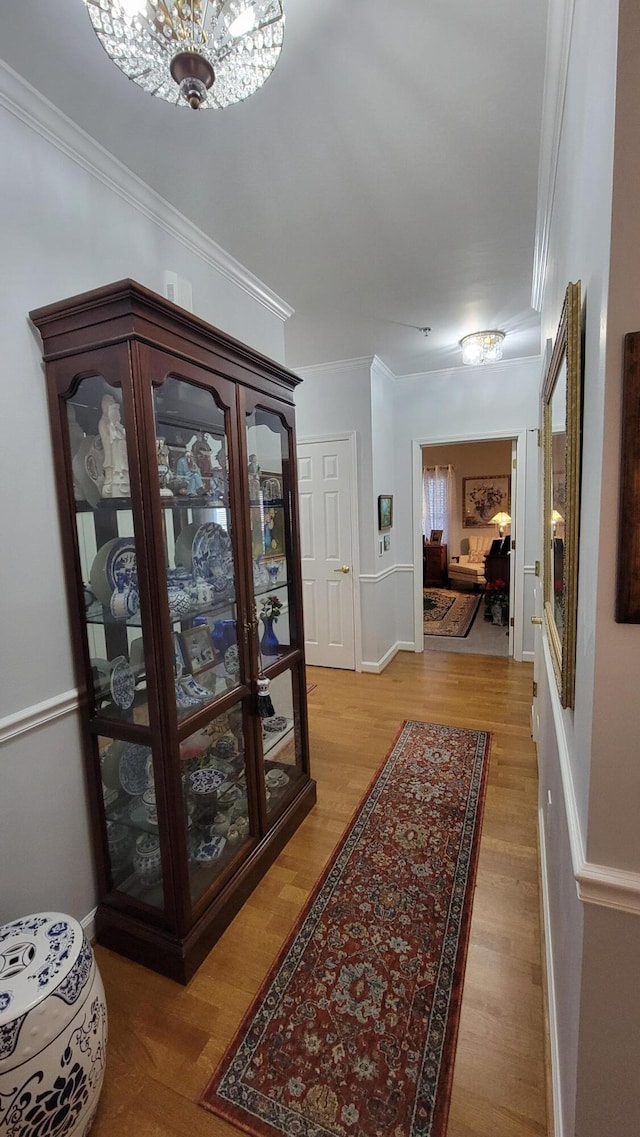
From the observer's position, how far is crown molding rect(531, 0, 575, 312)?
47.9 inches

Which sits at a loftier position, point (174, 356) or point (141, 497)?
point (174, 356)

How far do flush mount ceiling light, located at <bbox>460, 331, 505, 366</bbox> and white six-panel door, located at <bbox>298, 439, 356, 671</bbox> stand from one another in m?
1.16

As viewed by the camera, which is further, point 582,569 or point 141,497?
point 141,497

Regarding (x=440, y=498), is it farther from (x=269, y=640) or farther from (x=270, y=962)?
(x=270, y=962)

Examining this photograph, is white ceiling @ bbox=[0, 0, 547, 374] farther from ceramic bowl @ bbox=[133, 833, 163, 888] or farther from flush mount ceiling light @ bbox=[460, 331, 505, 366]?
ceramic bowl @ bbox=[133, 833, 163, 888]

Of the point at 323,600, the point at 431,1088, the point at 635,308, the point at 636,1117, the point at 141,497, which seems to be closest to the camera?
the point at 635,308

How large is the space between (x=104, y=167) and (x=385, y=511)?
3126 millimetres

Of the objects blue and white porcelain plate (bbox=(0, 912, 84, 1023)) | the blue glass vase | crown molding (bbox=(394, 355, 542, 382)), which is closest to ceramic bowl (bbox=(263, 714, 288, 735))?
the blue glass vase

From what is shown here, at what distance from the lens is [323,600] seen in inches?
173

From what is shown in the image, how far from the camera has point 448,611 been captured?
6.37 meters

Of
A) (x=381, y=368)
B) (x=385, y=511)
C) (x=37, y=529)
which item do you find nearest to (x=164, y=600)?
(x=37, y=529)

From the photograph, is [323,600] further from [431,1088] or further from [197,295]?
[431,1088]

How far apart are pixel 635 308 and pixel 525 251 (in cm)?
211

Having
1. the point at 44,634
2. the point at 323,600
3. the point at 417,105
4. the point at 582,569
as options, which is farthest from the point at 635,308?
the point at 323,600
